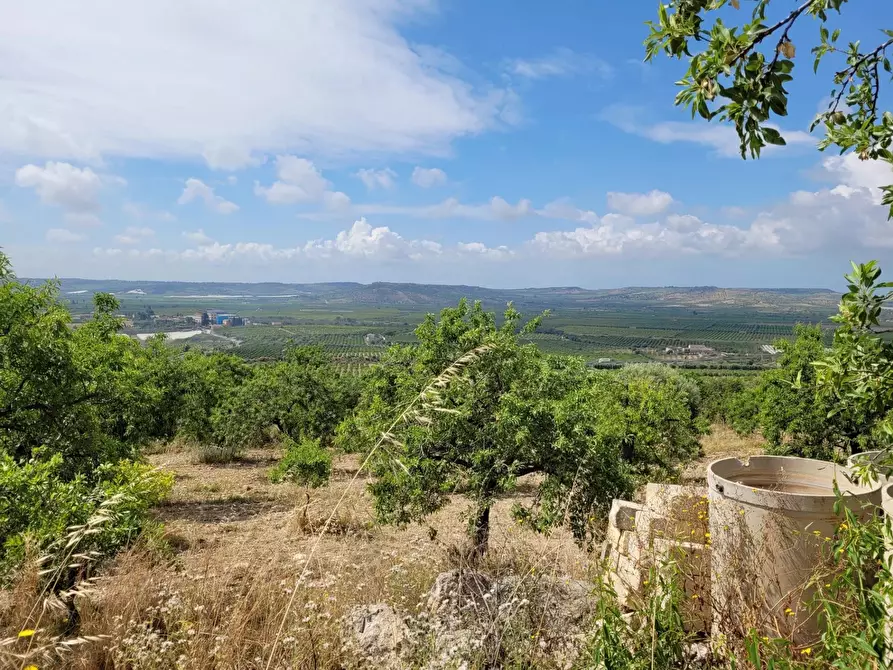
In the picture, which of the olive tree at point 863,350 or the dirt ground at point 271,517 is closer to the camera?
the olive tree at point 863,350

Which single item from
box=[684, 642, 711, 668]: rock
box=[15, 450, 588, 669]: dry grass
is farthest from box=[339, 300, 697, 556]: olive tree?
box=[684, 642, 711, 668]: rock

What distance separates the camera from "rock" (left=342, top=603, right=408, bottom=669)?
138 inches

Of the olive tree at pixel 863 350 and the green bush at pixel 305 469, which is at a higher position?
the olive tree at pixel 863 350

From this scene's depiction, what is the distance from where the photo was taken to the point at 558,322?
614 feet

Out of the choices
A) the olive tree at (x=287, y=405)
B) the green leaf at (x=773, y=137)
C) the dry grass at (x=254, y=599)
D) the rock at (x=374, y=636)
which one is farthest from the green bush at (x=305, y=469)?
the green leaf at (x=773, y=137)

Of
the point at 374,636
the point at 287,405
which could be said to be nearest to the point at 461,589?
the point at 374,636

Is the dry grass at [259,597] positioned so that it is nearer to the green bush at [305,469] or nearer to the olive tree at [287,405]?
the green bush at [305,469]

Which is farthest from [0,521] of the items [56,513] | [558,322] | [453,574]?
[558,322]

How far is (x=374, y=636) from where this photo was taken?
405 centimetres

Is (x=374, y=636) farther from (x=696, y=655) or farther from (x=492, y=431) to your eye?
(x=492, y=431)

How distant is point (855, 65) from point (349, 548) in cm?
513

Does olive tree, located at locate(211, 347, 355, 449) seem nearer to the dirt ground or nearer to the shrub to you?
the shrub

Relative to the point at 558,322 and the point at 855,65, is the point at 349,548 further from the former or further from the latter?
the point at 558,322

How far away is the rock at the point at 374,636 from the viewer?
3.51 meters
